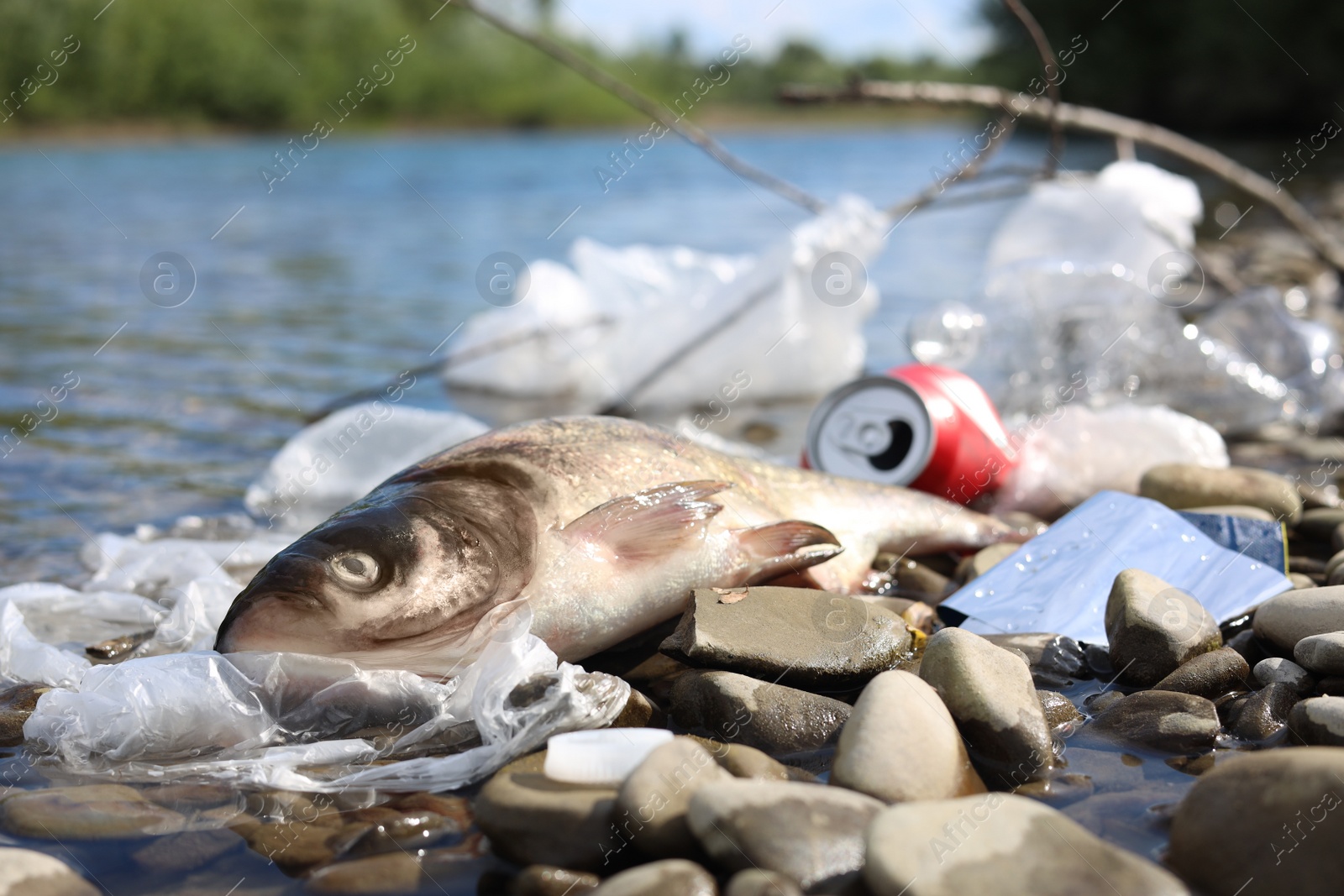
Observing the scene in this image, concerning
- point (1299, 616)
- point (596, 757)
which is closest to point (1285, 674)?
point (1299, 616)

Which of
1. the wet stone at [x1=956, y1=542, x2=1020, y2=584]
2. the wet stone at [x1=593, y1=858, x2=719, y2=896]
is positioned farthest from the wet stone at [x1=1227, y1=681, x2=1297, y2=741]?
the wet stone at [x1=593, y1=858, x2=719, y2=896]

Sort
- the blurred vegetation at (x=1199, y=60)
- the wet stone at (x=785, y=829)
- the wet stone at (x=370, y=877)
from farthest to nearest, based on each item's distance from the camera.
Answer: the blurred vegetation at (x=1199, y=60), the wet stone at (x=370, y=877), the wet stone at (x=785, y=829)

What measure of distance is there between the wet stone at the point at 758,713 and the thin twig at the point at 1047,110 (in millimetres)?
3347

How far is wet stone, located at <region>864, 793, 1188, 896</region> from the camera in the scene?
5.08 feet

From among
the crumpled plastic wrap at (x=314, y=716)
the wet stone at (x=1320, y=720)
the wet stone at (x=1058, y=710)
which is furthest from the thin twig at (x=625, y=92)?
the wet stone at (x=1320, y=720)

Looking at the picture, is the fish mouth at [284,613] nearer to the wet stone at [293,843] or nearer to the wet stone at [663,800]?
the wet stone at [293,843]

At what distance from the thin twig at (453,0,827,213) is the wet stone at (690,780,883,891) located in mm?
3136

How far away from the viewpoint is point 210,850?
1.90 metres

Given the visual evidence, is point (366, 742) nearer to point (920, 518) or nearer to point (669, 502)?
point (669, 502)

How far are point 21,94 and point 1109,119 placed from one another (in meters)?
41.6

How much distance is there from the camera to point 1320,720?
2037 mm

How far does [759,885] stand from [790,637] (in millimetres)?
887

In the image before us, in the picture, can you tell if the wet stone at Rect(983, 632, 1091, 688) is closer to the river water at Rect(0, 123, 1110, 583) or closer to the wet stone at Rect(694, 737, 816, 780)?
the wet stone at Rect(694, 737, 816, 780)

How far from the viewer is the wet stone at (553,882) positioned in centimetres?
173
